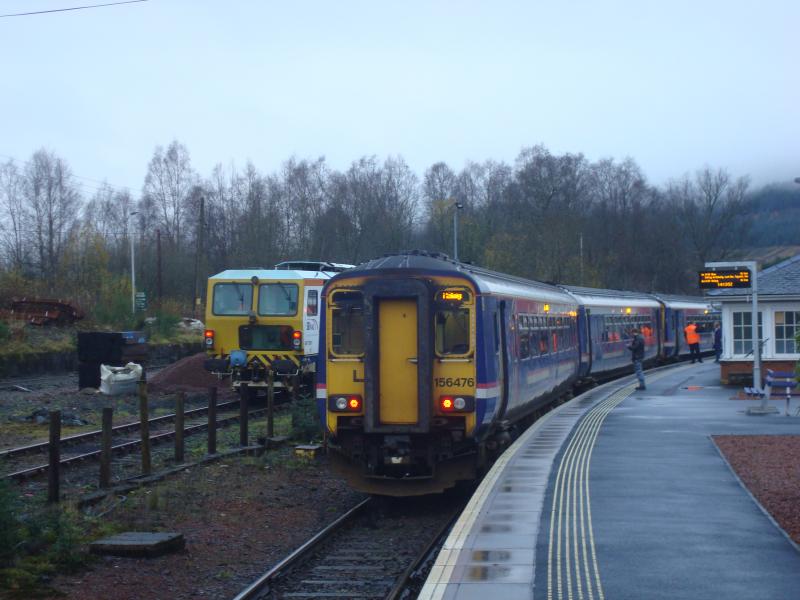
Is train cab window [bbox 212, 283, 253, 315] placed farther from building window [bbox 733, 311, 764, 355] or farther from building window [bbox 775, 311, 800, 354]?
building window [bbox 775, 311, 800, 354]

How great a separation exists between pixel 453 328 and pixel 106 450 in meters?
4.80

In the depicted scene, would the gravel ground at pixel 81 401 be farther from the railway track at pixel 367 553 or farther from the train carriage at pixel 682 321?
the train carriage at pixel 682 321

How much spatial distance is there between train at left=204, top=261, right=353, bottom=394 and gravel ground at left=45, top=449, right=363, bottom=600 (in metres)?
6.35

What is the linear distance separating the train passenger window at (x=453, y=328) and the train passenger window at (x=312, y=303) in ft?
37.0

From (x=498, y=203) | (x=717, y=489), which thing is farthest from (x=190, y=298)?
(x=717, y=489)

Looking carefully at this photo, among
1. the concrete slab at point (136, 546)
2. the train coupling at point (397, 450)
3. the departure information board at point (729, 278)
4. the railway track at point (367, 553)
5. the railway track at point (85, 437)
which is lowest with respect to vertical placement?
the railway track at point (367, 553)

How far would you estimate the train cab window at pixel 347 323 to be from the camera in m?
12.6

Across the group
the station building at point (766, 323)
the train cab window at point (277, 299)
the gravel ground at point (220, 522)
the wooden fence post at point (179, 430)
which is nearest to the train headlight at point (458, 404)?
the gravel ground at point (220, 522)

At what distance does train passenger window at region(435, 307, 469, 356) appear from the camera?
12445 millimetres

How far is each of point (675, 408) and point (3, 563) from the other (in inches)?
603

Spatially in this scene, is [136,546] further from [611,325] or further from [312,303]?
[611,325]

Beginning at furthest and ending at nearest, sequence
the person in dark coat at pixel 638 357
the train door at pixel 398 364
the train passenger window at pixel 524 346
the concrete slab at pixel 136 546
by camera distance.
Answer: the person in dark coat at pixel 638 357
the train passenger window at pixel 524 346
the train door at pixel 398 364
the concrete slab at pixel 136 546

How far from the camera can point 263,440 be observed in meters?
17.7

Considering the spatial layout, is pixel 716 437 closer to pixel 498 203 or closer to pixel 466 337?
pixel 466 337
